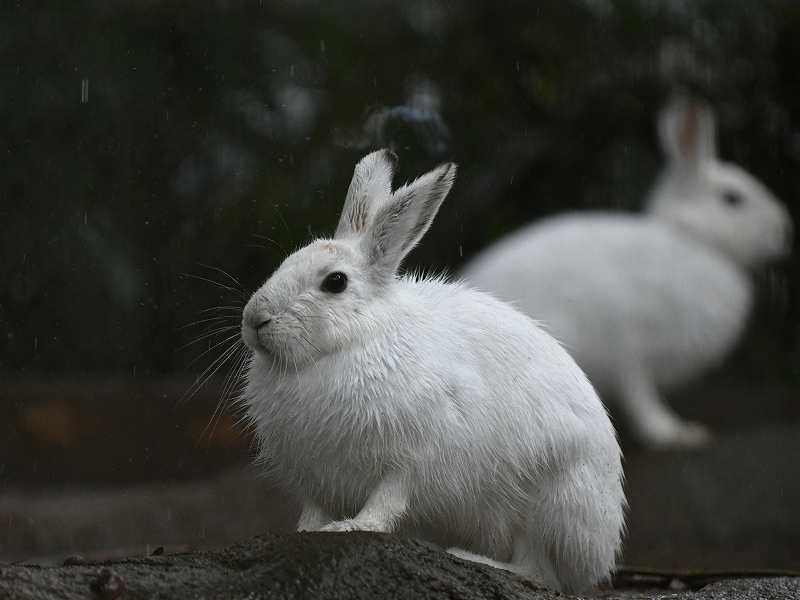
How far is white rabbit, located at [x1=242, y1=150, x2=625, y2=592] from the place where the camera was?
6.59 feet

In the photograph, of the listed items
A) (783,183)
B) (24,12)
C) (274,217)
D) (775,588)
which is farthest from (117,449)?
(783,183)

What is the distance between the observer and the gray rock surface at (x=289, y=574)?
5.65 ft

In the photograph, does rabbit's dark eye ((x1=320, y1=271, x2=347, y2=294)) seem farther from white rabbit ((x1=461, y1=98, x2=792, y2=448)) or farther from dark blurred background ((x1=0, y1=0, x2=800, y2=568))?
white rabbit ((x1=461, y1=98, x2=792, y2=448))

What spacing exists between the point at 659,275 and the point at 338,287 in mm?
3268

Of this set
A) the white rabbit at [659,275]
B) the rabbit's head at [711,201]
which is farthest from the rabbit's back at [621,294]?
the rabbit's head at [711,201]

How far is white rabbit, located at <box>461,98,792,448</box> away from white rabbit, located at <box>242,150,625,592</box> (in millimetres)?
2607

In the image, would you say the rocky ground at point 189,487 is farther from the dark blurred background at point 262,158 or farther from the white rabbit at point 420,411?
the white rabbit at point 420,411

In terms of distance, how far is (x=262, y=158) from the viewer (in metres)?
5.14

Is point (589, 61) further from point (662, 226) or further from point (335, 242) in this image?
point (335, 242)

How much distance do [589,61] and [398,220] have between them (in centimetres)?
385

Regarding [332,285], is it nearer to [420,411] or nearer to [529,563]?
[420,411]

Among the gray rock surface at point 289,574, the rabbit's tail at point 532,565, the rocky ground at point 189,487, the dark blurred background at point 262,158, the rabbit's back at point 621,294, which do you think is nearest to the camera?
the gray rock surface at point 289,574

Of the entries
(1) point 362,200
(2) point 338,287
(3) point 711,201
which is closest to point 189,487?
(1) point 362,200

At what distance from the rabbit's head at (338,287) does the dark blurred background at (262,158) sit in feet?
6.19
